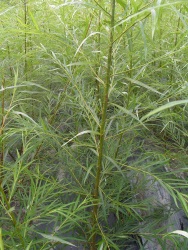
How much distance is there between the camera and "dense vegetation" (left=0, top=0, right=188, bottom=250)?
0.76 meters

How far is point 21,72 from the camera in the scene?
1315 mm

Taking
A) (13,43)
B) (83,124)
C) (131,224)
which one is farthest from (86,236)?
(13,43)

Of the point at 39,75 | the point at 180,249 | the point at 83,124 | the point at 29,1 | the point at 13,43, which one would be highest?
the point at 29,1

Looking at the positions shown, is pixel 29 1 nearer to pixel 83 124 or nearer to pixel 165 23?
pixel 83 124

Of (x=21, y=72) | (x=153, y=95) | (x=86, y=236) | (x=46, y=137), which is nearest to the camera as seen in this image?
(x=46, y=137)

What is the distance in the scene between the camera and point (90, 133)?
0.92m

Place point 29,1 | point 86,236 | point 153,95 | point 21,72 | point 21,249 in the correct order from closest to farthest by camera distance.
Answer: point 21,249 < point 86,236 < point 29,1 < point 21,72 < point 153,95

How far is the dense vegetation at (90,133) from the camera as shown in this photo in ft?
2.48

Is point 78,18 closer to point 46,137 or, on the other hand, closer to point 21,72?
point 21,72

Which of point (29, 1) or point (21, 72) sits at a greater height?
point (29, 1)

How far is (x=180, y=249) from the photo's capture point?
93cm

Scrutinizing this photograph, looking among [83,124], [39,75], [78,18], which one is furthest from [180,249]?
[78,18]

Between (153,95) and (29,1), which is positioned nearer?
(29,1)

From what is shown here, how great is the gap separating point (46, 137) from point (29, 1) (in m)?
0.61
